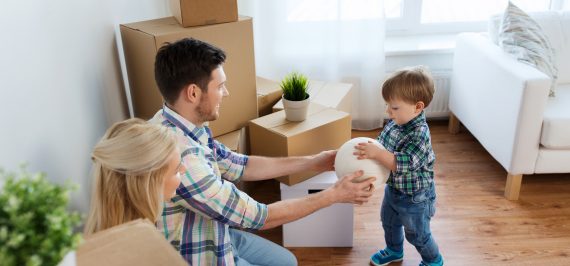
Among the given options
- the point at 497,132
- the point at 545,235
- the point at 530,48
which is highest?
the point at 530,48

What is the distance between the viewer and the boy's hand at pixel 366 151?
1.76m

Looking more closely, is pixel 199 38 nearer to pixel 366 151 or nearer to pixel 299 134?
pixel 299 134

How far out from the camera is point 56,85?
1328 mm

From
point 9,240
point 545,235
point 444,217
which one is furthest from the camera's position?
point 444,217

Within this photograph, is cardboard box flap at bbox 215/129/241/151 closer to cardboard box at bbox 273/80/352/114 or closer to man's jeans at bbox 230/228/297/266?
cardboard box at bbox 273/80/352/114

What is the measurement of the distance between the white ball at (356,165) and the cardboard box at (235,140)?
1.70 ft

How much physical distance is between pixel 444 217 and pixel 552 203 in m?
0.58

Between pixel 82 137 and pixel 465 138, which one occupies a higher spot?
pixel 82 137

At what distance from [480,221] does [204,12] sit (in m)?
1.61

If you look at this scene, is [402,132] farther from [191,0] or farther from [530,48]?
[530,48]

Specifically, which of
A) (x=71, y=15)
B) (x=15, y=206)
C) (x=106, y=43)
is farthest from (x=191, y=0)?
(x=15, y=206)

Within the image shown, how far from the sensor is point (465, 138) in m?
3.32

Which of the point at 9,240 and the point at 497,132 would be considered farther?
the point at 497,132

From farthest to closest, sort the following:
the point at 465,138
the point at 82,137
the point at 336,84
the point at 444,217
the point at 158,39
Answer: the point at 465,138 < the point at 336,84 < the point at 444,217 < the point at 158,39 < the point at 82,137
